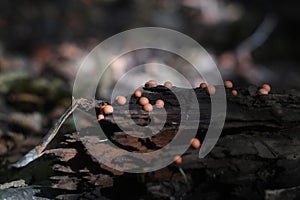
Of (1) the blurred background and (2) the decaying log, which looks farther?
(1) the blurred background

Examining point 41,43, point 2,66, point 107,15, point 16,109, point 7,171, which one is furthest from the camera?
point 107,15

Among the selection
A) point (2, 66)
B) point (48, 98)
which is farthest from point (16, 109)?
point (2, 66)

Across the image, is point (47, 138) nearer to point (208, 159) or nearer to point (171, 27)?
point (208, 159)

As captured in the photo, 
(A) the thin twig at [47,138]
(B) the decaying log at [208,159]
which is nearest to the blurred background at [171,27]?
(A) the thin twig at [47,138]

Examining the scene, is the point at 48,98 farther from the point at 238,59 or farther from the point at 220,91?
the point at 238,59

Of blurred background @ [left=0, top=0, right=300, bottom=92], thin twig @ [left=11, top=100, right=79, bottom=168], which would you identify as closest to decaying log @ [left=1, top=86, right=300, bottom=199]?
thin twig @ [left=11, top=100, right=79, bottom=168]

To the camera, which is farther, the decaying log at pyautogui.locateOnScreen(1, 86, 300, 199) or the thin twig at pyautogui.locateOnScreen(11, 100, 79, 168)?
the thin twig at pyautogui.locateOnScreen(11, 100, 79, 168)

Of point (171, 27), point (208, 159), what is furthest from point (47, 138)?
point (171, 27)

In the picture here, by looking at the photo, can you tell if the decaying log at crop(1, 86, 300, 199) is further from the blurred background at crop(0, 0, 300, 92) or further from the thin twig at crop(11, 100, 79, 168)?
the blurred background at crop(0, 0, 300, 92)

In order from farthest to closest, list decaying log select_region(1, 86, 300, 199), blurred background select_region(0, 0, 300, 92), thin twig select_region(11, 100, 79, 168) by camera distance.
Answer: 1. blurred background select_region(0, 0, 300, 92)
2. thin twig select_region(11, 100, 79, 168)
3. decaying log select_region(1, 86, 300, 199)

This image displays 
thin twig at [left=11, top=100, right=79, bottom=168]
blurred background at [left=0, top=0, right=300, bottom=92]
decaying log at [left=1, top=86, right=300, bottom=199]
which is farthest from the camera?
blurred background at [left=0, top=0, right=300, bottom=92]

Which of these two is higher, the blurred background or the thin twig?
the blurred background
